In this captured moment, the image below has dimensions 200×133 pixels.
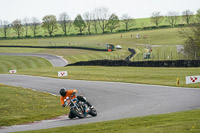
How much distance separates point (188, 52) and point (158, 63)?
Answer: 1250 cm

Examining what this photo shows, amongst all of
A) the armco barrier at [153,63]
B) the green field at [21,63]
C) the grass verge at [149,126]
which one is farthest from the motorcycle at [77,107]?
the green field at [21,63]

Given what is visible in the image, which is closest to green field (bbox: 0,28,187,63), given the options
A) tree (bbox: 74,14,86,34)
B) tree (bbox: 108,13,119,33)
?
tree (bbox: 108,13,119,33)

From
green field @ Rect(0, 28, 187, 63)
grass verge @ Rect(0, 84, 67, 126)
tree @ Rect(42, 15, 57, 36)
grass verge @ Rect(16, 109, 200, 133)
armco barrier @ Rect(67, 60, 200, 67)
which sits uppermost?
tree @ Rect(42, 15, 57, 36)

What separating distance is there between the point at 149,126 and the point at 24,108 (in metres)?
8.98

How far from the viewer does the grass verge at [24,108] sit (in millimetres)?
16844

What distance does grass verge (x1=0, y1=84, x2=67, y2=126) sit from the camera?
16844 mm

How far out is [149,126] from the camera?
12.3m

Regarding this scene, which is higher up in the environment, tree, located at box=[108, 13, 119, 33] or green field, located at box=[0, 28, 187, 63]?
tree, located at box=[108, 13, 119, 33]

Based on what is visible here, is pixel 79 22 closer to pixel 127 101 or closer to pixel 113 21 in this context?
pixel 113 21

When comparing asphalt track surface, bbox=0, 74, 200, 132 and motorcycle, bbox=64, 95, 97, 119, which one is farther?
motorcycle, bbox=64, 95, 97, 119

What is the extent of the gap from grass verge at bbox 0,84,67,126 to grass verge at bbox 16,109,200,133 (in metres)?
4.03

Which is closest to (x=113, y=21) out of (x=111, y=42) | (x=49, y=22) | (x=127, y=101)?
(x=49, y=22)

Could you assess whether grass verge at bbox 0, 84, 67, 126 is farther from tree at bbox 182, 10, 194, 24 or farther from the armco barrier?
tree at bbox 182, 10, 194, 24

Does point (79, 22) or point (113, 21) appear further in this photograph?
point (79, 22)
